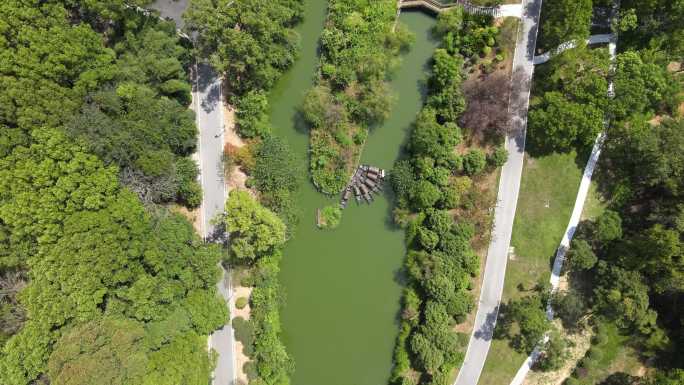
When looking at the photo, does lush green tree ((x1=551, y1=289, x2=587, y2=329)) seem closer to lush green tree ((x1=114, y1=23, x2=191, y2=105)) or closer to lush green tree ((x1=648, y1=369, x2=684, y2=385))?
lush green tree ((x1=648, y1=369, x2=684, y2=385))

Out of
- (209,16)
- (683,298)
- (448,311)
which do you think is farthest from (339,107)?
(683,298)

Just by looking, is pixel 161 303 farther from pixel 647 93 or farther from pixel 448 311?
pixel 647 93

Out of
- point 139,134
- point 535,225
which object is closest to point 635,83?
point 535,225

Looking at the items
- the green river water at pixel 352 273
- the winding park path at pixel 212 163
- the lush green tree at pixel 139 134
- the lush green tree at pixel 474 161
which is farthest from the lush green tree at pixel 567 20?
the lush green tree at pixel 139 134

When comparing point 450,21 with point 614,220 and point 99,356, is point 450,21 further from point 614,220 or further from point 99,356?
point 99,356

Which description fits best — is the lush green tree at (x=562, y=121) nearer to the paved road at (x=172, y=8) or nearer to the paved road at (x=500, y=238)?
the paved road at (x=500, y=238)

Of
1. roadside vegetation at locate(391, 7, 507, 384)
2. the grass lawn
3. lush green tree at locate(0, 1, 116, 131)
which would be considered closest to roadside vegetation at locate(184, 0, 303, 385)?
lush green tree at locate(0, 1, 116, 131)
